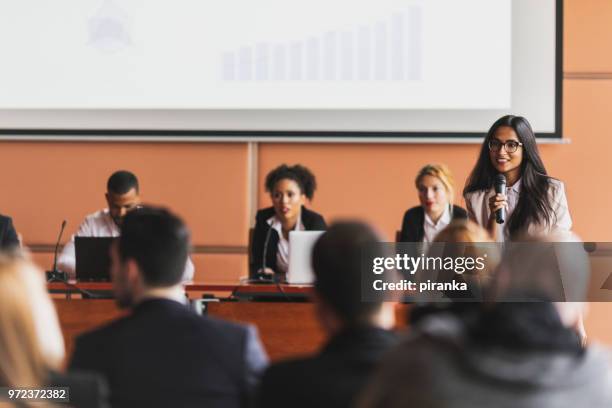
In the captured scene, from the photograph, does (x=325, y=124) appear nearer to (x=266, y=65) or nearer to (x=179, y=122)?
(x=266, y=65)

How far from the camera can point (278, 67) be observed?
4879 mm

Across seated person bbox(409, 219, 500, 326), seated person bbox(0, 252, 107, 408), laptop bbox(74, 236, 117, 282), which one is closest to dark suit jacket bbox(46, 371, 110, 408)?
seated person bbox(0, 252, 107, 408)

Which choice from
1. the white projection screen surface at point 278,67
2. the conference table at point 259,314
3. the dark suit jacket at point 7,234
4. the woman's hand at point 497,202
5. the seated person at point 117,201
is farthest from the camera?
the white projection screen surface at point 278,67

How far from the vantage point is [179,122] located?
4.88m

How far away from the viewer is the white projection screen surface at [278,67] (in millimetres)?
Answer: 4816

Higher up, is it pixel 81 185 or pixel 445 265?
pixel 81 185

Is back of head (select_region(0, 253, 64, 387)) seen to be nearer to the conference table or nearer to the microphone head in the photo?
the conference table

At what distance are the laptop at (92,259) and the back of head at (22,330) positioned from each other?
223 cm

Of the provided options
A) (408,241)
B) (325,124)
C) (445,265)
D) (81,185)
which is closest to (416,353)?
(445,265)

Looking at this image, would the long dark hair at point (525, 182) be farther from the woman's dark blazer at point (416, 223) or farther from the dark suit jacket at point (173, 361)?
the dark suit jacket at point (173, 361)

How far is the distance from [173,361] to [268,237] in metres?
2.39

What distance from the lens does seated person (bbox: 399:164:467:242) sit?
13.1ft

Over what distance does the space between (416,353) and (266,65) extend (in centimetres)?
379

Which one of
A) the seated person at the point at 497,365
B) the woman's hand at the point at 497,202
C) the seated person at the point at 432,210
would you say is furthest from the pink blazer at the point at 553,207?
the seated person at the point at 497,365
